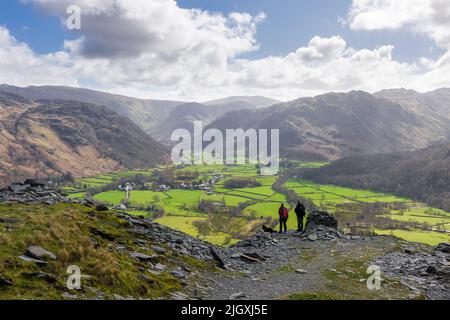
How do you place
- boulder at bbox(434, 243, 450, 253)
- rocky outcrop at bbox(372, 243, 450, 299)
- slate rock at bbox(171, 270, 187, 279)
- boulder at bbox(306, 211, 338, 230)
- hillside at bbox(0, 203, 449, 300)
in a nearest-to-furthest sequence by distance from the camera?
1. hillside at bbox(0, 203, 449, 300)
2. slate rock at bbox(171, 270, 187, 279)
3. rocky outcrop at bbox(372, 243, 450, 299)
4. boulder at bbox(434, 243, 450, 253)
5. boulder at bbox(306, 211, 338, 230)

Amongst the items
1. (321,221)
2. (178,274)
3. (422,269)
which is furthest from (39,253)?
(321,221)

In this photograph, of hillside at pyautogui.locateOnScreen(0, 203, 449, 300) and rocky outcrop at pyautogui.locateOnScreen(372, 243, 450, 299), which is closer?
hillside at pyautogui.locateOnScreen(0, 203, 449, 300)

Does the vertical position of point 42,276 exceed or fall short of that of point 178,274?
it exceeds it

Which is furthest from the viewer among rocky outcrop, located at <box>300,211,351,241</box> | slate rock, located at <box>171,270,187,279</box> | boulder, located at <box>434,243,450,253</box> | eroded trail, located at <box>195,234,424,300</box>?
rocky outcrop, located at <box>300,211,351,241</box>

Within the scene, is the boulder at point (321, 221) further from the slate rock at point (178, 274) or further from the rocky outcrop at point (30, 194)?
the rocky outcrop at point (30, 194)

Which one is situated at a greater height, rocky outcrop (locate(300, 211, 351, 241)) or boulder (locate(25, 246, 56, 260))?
boulder (locate(25, 246, 56, 260))

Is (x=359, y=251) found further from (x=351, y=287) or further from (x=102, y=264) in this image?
(x=102, y=264)

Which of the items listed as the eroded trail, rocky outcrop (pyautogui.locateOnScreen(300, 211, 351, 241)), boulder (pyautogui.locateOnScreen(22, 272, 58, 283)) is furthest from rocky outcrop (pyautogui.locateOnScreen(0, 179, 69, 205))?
rocky outcrop (pyautogui.locateOnScreen(300, 211, 351, 241))

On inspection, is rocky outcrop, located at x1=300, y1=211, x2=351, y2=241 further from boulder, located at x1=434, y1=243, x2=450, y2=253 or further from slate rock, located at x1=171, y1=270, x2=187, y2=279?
slate rock, located at x1=171, y1=270, x2=187, y2=279

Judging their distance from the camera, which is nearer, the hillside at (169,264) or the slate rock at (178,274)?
the hillside at (169,264)

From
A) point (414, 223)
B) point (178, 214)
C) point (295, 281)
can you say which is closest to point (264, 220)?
point (178, 214)

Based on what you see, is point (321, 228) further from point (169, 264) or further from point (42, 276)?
point (42, 276)

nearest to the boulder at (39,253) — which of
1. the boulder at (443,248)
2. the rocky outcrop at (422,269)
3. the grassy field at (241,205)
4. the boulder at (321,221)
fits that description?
the rocky outcrop at (422,269)
